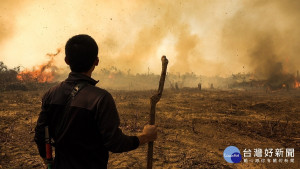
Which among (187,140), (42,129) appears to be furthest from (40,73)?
(42,129)

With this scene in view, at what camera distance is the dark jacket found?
1.36m

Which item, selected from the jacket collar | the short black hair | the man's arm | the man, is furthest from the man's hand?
the short black hair

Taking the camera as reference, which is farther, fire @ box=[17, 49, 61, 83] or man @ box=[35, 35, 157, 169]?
fire @ box=[17, 49, 61, 83]

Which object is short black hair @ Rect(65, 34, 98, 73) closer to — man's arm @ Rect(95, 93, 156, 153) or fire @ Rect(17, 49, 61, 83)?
man's arm @ Rect(95, 93, 156, 153)

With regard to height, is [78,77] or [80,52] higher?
[80,52]

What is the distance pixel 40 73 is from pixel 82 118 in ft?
96.9

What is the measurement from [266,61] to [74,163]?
40281 mm

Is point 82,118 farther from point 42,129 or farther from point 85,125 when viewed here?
point 42,129

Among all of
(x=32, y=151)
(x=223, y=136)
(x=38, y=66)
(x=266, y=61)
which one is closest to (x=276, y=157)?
(x=223, y=136)

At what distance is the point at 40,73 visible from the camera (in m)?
26.5

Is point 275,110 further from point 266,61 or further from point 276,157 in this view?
point 266,61

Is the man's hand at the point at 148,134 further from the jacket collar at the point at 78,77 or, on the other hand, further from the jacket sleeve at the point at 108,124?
the jacket collar at the point at 78,77

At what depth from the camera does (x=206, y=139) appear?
251 inches

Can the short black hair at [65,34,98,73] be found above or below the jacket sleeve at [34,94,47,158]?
above
